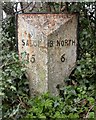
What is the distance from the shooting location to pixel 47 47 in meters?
2.02

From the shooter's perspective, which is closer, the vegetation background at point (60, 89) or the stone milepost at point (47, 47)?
the vegetation background at point (60, 89)

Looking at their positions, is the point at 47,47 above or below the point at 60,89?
above

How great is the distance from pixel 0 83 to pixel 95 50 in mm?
632

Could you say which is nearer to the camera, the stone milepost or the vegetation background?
the vegetation background

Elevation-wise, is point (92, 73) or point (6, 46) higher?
point (6, 46)

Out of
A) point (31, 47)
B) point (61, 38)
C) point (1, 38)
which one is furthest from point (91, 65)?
point (1, 38)

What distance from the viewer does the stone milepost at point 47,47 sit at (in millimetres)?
2031

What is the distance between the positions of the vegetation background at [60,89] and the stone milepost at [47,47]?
0.18 feet

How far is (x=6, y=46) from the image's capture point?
2229 millimetres

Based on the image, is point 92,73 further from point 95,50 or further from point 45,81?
point 45,81

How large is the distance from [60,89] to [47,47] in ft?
0.84

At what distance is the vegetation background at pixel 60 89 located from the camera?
1.86 meters

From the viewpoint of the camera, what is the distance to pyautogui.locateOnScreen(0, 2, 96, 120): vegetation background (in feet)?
6.11

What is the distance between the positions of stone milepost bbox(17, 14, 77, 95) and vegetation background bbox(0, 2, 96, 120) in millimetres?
56
